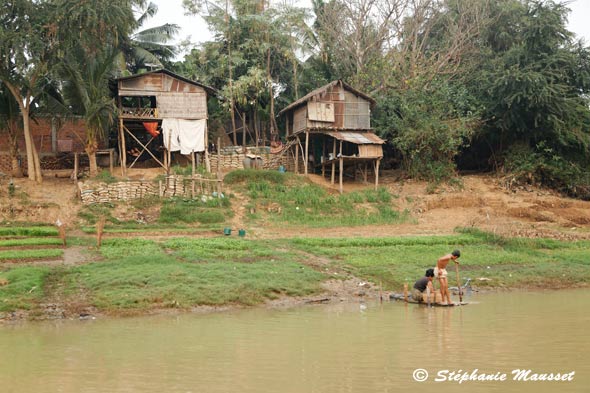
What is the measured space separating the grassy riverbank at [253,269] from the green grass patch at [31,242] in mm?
1298

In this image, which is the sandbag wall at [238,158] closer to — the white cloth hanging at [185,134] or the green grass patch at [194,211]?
the white cloth hanging at [185,134]

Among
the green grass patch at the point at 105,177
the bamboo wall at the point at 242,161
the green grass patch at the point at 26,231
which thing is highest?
the bamboo wall at the point at 242,161

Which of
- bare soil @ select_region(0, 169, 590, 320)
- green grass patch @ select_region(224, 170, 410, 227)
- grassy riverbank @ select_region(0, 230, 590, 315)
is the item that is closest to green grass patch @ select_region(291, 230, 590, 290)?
grassy riverbank @ select_region(0, 230, 590, 315)

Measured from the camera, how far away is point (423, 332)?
46.1 feet

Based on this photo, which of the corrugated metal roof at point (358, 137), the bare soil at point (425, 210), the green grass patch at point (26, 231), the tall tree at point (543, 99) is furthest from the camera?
the corrugated metal roof at point (358, 137)

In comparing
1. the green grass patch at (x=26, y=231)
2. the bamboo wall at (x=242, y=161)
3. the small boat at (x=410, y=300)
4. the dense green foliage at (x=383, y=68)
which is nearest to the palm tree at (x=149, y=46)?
the dense green foliage at (x=383, y=68)

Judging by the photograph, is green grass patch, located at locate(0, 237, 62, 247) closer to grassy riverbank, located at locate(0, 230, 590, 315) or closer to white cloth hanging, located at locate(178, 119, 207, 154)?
grassy riverbank, located at locate(0, 230, 590, 315)

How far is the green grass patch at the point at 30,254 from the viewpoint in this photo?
68.4 ft

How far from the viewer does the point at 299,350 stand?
12.5m

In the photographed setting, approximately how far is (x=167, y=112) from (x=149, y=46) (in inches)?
377

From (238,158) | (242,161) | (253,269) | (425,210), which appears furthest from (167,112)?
(253,269)

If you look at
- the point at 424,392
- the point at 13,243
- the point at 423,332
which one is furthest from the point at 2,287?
the point at 424,392

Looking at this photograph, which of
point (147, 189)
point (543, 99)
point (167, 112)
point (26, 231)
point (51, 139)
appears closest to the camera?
point (26, 231)

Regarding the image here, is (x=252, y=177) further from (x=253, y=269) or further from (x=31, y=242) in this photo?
(x=253, y=269)
